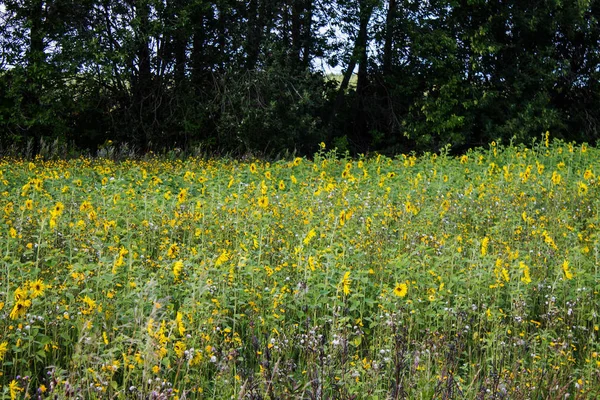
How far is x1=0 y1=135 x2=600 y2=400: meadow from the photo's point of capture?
2.88 metres

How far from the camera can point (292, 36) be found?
17.6 metres

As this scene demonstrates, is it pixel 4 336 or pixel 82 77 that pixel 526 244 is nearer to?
pixel 4 336

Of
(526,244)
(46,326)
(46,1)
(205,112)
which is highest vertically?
(46,1)

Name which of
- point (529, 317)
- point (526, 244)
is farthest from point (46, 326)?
point (526, 244)

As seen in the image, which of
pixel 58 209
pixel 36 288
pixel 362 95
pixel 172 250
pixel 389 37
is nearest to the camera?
pixel 36 288

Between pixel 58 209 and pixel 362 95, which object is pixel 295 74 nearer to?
pixel 362 95

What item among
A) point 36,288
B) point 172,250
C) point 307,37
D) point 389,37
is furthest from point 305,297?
point 389,37

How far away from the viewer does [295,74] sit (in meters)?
16.7

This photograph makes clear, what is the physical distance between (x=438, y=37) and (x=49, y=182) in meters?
12.1

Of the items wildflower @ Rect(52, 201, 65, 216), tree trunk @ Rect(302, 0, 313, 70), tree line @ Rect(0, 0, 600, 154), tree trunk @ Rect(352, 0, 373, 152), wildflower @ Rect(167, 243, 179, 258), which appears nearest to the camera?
wildflower @ Rect(167, 243, 179, 258)

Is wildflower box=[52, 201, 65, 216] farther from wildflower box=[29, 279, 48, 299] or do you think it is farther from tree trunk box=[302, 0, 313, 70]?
tree trunk box=[302, 0, 313, 70]

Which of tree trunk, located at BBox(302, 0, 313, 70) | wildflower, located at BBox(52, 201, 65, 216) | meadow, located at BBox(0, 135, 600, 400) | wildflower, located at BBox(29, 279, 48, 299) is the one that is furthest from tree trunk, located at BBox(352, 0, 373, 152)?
wildflower, located at BBox(29, 279, 48, 299)

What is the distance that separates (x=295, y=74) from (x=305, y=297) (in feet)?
43.7

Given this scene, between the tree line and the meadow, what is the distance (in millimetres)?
7986
